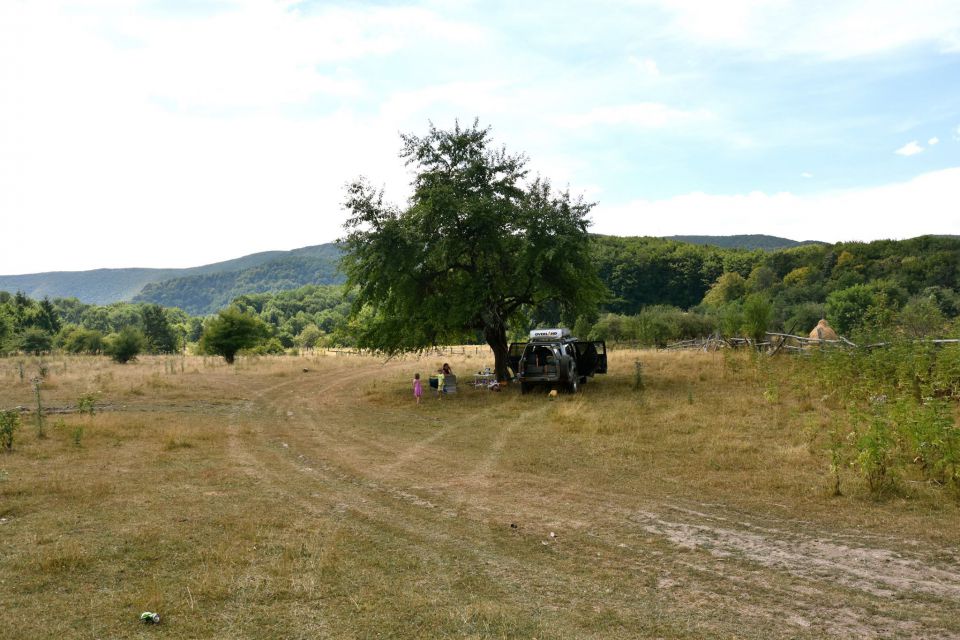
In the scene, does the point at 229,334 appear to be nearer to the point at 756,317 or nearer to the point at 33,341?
the point at 756,317

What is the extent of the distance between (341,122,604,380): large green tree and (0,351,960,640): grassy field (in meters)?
8.80

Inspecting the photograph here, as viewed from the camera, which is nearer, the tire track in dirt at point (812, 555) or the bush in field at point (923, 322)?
the tire track in dirt at point (812, 555)

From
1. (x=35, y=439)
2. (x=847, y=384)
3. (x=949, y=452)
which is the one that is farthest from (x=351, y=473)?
(x=847, y=384)

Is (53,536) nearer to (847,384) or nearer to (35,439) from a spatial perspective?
(35,439)

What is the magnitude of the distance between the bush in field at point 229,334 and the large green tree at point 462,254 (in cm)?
1950

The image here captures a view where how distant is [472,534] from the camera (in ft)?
24.5

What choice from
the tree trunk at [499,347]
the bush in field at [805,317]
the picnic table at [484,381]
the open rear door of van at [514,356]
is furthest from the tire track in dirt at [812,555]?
the bush in field at [805,317]

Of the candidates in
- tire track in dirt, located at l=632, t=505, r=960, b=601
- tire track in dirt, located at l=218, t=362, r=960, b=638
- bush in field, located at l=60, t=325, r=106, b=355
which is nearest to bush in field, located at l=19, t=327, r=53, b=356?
bush in field, located at l=60, t=325, r=106, b=355

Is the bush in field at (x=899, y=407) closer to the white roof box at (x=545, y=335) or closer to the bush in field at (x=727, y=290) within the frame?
the white roof box at (x=545, y=335)

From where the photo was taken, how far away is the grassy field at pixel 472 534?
5.23m

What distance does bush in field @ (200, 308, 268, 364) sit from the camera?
40969 millimetres

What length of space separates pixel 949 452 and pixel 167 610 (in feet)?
32.9

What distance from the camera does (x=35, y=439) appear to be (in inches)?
545

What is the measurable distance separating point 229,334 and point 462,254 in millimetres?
23893
